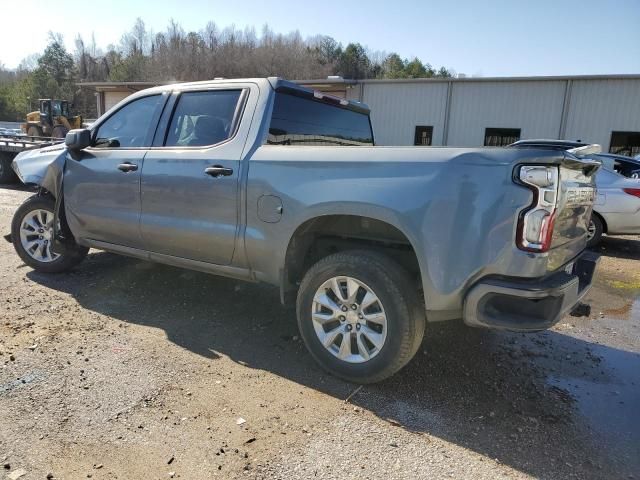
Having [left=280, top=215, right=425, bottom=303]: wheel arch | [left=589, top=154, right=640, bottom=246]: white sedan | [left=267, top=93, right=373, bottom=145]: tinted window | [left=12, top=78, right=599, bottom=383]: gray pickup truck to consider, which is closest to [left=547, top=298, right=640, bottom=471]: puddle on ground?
[left=12, top=78, right=599, bottom=383]: gray pickup truck

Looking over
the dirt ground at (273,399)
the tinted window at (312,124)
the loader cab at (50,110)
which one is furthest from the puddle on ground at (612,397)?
the loader cab at (50,110)

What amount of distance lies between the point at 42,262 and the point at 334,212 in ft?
12.7

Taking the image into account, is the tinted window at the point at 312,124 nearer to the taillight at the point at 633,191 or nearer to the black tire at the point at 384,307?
the black tire at the point at 384,307

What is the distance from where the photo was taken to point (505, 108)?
64.0 feet

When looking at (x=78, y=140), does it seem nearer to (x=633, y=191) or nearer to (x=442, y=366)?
(x=442, y=366)

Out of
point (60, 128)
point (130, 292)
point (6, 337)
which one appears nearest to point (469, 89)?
point (60, 128)

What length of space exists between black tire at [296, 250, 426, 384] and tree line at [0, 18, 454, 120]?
5954cm

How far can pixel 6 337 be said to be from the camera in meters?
3.80

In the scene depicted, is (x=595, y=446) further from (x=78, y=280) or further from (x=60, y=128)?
(x=60, y=128)

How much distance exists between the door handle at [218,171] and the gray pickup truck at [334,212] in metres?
0.01

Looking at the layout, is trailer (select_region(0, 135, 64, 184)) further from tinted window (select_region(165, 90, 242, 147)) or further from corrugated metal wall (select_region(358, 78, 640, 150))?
corrugated metal wall (select_region(358, 78, 640, 150))

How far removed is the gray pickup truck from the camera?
8.87 feet

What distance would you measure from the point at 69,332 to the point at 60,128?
61.8 feet

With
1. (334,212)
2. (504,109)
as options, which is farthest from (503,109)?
(334,212)
